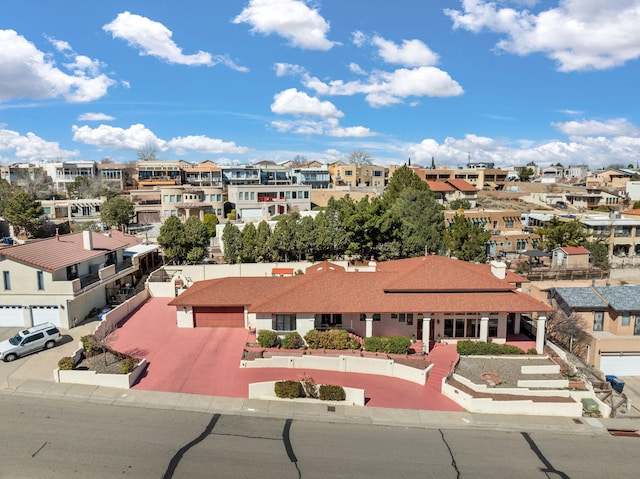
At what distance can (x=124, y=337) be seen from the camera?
3123cm

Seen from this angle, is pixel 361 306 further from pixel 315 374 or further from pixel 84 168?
pixel 84 168

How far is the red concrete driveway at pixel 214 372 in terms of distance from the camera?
79.1 feet

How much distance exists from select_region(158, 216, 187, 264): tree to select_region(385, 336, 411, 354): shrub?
83.2 feet

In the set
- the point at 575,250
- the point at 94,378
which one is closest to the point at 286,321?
the point at 94,378

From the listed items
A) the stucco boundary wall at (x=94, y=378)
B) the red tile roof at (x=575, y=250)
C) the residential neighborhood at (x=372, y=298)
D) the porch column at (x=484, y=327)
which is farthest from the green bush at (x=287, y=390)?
the red tile roof at (x=575, y=250)

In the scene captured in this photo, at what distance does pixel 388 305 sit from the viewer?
30.1 m

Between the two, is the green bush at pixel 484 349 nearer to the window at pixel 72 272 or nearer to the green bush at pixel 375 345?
the green bush at pixel 375 345

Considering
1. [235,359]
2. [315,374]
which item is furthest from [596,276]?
[235,359]

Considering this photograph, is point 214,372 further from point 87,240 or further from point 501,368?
point 87,240

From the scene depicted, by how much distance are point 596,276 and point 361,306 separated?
33.7 m

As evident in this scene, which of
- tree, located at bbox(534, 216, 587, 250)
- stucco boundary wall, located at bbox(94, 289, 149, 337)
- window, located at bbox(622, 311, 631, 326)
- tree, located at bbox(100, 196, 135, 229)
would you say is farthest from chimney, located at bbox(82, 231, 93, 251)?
tree, located at bbox(534, 216, 587, 250)

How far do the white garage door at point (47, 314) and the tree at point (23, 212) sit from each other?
112ft

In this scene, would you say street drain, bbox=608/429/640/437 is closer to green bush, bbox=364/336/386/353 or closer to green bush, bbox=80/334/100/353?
green bush, bbox=364/336/386/353

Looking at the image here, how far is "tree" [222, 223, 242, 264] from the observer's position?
44.3 meters
